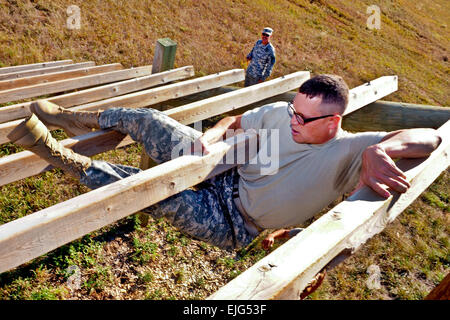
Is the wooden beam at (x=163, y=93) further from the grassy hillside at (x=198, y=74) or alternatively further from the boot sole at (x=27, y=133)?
the grassy hillside at (x=198, y=74)

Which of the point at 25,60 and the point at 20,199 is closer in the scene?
the point at 20,199

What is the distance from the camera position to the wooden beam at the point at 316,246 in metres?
1.26

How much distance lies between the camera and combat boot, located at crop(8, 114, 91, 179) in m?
2.34

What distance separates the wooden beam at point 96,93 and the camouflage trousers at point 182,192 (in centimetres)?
119

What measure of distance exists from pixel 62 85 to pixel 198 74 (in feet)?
18.0

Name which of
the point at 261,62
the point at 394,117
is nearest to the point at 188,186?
the point at 394,117

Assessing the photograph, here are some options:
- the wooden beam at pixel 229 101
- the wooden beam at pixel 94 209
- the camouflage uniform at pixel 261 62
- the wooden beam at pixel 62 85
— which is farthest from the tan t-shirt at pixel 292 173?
the camouflage uniform at pixel 261 62

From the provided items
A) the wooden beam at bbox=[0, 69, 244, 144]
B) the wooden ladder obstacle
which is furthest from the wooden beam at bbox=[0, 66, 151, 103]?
the wooden beam at bbox=[0, 69, 244, 144]

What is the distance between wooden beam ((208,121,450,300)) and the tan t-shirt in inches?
18.4

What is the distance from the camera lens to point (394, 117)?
3.91 metres
